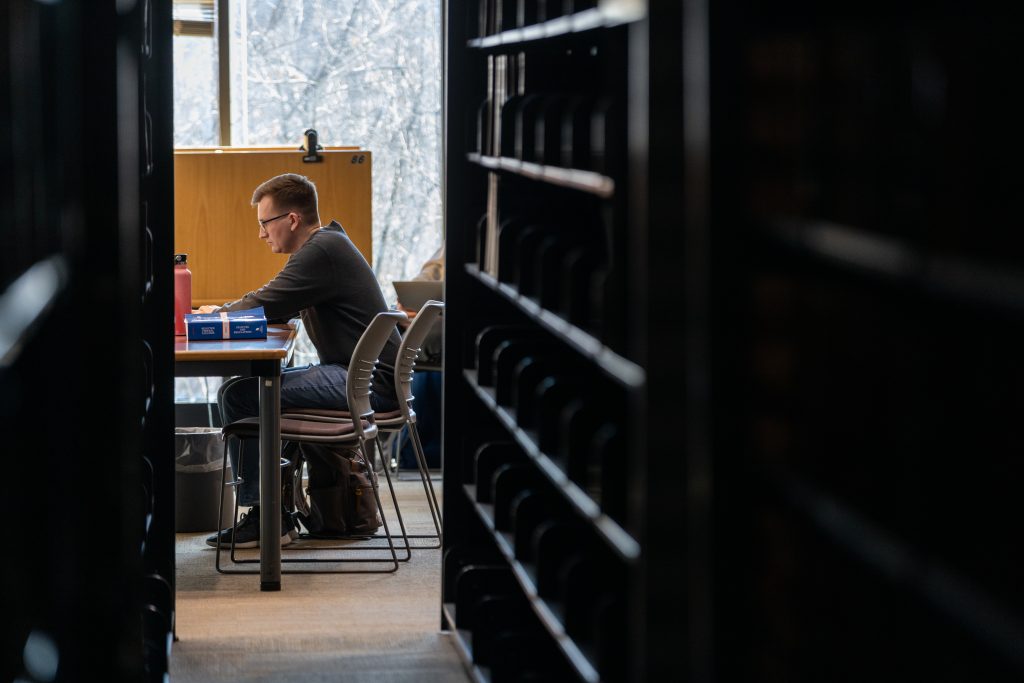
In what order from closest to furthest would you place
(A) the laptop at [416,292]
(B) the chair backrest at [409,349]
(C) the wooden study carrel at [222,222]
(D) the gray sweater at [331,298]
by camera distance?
(B) the chair backrest at [409,349] → (D) the gray sweater at [331,298] → (A) the laptop at [416,292] → (C) the wooden study carrel at [222,222]

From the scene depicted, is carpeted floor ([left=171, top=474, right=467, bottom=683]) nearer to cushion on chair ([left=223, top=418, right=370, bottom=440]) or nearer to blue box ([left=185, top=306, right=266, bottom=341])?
cushion on chair ([left=223, top=418, right=370, bottom=440])

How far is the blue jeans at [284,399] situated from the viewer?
4363 millimetres

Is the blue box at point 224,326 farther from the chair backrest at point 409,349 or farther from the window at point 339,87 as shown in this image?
the window at point 339,87

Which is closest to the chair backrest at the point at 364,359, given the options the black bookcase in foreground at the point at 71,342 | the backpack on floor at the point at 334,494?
the backpack on floor at the point at 334,494

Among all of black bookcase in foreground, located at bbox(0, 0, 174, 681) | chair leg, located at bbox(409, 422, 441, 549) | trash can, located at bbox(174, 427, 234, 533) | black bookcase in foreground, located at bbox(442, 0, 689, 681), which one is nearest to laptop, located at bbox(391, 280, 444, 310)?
chair leg, located at bbox(409, 422, 441, 549)

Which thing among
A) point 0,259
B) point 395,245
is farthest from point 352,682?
point 395,245

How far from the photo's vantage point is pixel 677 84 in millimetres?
1622

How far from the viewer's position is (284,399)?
14.3ft

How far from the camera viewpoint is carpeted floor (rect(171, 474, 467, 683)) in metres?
3.25

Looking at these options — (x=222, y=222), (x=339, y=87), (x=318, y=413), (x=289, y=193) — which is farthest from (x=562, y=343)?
(x=339, y=87)

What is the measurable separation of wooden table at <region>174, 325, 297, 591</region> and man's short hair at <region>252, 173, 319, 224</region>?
850 millimetres

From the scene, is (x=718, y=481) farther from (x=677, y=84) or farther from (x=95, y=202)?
(x=95, y=202)

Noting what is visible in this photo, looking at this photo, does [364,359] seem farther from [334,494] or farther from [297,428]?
[334,494]

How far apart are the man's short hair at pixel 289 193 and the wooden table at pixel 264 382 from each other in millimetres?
850
